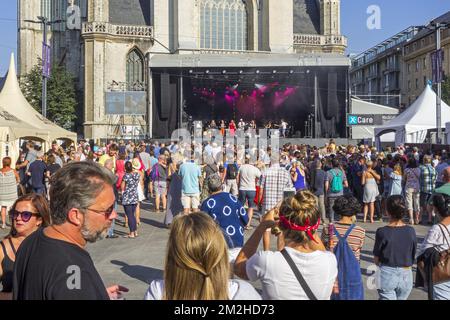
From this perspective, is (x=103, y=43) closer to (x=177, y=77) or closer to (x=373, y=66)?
(x=177, y=77)

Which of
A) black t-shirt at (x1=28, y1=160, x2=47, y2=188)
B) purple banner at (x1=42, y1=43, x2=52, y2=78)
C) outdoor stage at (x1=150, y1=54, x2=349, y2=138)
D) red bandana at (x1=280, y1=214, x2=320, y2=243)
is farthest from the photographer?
outdoor stage at (x1=150, y1=54, x2=349, y2=138)

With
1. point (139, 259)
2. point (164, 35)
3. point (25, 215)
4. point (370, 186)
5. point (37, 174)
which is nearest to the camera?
point (25, 215)

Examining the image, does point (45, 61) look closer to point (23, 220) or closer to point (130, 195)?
point (130, 195)

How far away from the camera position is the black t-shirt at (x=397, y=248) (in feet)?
14.8

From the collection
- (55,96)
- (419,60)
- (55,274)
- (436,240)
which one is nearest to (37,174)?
(436,240)

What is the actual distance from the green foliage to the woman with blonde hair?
3980cm

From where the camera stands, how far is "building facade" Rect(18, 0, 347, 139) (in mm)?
39938

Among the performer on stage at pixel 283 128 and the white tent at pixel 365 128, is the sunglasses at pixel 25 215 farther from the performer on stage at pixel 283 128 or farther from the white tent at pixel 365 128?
the performer on stage at pixel 283 128

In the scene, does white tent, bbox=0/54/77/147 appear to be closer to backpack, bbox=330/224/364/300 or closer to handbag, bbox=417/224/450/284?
backpack, bbox=330/224/364/300

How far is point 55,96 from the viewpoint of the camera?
40062 mm

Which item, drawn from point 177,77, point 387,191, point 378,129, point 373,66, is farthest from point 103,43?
point 373,66

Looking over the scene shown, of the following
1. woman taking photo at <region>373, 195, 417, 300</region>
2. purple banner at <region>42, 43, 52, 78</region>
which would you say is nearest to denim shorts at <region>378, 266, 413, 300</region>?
woman taking photo at <region>373, 195, 417, 300</region>

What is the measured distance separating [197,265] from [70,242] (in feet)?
1.89
